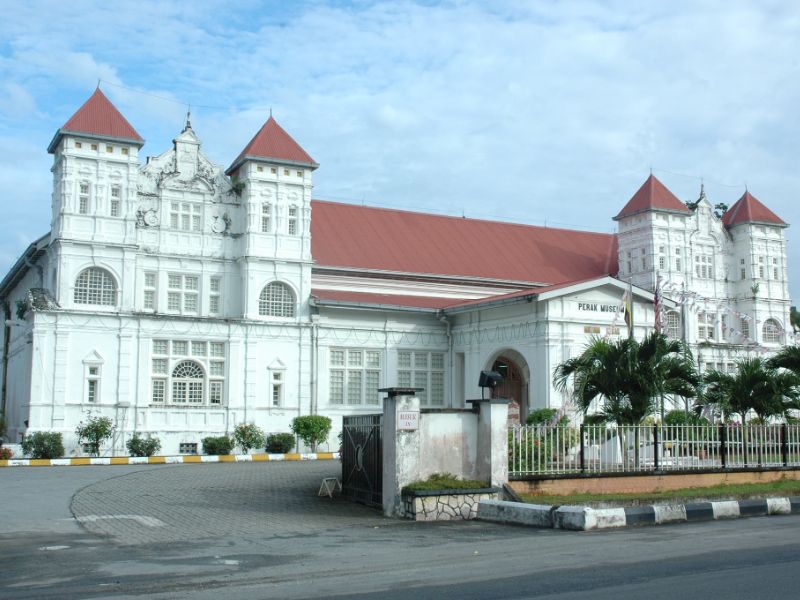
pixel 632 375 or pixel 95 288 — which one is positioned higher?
pixel 95 288

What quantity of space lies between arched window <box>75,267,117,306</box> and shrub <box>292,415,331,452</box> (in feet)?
28.1

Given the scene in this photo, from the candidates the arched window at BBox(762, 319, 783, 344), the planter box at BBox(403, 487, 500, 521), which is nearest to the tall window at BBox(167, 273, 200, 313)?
the planter box at BBox(403, 487, 500, 521)

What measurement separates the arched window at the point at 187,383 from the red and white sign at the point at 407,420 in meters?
21.9

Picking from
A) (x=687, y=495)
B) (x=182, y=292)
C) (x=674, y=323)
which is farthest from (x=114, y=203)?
(x=674, y=323)

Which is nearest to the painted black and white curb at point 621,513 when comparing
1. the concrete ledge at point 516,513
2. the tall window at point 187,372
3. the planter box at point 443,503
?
the concrete ledge at point 516,513

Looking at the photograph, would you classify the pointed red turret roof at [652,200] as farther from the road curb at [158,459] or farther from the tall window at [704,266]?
the road curb at [158,459]

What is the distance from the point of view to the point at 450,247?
156 ft

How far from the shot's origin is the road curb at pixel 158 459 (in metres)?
30.7

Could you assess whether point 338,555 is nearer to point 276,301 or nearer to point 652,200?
point 276,301

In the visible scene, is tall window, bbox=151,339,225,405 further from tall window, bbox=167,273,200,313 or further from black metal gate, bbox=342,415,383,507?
black metal gate, bbox=342,415,383,507

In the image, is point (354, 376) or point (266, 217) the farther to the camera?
point (354, 376)

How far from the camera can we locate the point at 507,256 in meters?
48.6

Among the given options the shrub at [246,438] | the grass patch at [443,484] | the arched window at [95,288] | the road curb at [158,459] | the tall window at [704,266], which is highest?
the tall window at [704,266]

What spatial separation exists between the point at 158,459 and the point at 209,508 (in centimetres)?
1605
